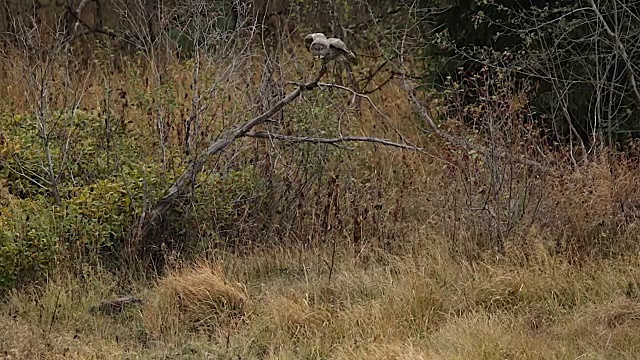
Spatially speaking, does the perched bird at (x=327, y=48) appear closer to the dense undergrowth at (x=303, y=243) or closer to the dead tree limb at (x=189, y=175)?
the dead tree limb at (x=189, y=175)

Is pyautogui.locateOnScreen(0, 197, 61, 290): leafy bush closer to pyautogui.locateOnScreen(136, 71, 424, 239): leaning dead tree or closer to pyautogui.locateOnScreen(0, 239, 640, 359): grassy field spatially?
pyautogui.locateOnScreen(0, 239, 640, 359): grassy field

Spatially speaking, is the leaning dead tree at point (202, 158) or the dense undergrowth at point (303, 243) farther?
the leaning dead tree at point (202, 158)

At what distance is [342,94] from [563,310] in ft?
11.4

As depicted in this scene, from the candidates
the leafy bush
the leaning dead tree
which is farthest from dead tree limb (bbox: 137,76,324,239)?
the leafy bush

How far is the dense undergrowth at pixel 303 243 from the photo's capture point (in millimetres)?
4566

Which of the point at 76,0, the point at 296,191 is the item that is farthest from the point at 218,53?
the point at 76,0

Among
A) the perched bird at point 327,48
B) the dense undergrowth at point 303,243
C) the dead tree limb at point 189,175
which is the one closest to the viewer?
the dense undergrowth at point 303,243

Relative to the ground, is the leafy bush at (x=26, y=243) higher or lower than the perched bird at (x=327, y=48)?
lower

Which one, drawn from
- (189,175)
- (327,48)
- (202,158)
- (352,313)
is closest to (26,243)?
(189,175)

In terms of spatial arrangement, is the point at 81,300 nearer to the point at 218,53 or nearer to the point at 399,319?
A: the point at 399,319

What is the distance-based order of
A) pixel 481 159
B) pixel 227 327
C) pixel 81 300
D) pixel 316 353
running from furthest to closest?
pixel 481 159, pixel 81 300, pixel 227 327, pixel 316 353

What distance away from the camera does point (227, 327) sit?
475cm

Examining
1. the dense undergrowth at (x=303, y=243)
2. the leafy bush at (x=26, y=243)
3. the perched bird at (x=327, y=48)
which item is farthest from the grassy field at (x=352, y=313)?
the perched bird at (x=327, y=48)

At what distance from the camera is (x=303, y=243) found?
19.5 ft
